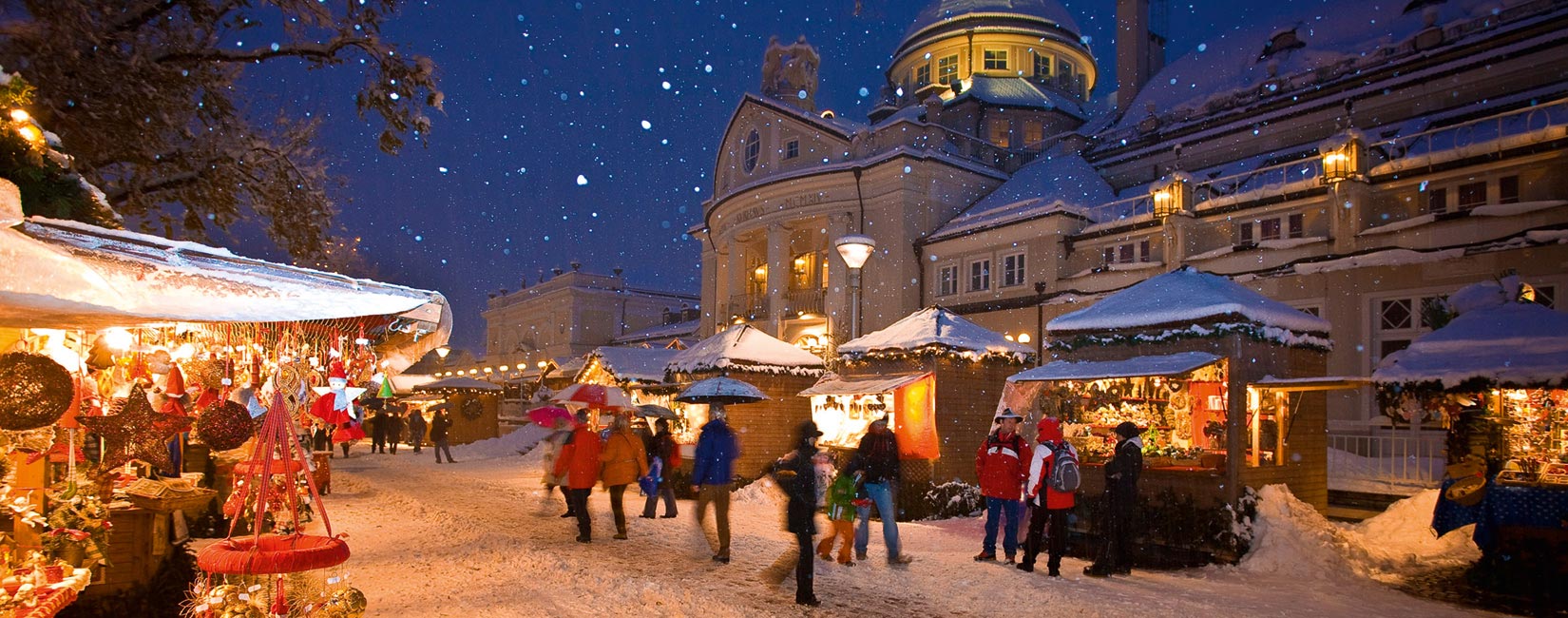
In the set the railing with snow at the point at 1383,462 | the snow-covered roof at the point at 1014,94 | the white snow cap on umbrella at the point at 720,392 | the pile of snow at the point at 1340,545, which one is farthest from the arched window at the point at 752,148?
the pile of snow at the point at 1340,545

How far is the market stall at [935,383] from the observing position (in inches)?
597

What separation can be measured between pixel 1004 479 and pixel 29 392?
29.0 ft

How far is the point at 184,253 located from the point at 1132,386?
12896 mm

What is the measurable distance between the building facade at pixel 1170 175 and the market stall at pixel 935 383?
8.04 feet

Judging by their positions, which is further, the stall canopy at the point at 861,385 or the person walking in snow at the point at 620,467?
the stall canopy at the point at 861,385

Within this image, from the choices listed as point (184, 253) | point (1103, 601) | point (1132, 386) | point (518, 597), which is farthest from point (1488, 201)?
→ point (184, 253)

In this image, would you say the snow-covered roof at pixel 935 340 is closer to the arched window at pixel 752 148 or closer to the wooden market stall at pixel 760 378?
the wooden market stall at pixel 760 378

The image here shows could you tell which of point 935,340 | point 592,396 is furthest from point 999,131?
point 592,396

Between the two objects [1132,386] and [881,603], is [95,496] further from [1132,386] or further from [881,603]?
[1132,386]

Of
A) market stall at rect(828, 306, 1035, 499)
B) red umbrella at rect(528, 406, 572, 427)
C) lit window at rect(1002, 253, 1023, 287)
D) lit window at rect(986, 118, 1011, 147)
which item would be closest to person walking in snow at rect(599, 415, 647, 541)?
market stall at rect(828, 306, 1035, 499)

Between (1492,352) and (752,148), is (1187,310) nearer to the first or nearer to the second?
(1492,352)

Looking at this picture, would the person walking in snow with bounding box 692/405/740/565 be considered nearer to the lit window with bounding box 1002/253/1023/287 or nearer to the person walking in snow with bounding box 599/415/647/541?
the person walking in snow with bounding box 599/415/647/541

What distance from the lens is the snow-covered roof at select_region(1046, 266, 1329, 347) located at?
11945mm

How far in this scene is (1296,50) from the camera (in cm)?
2580
